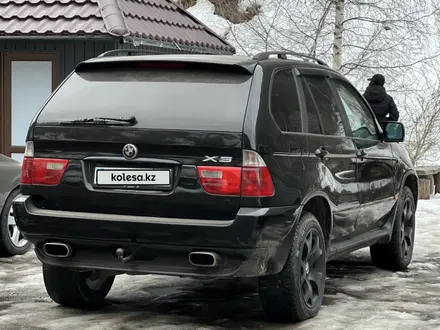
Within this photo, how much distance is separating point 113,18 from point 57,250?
762 centimetres

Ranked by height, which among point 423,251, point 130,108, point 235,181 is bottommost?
point 423,251

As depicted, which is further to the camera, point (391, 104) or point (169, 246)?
point (391, 104)

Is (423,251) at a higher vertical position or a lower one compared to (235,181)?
lower

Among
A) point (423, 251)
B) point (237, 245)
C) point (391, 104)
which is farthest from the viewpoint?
point (391, 104)


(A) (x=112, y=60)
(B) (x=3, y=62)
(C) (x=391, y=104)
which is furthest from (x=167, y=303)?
(B) (x=3, y=62)

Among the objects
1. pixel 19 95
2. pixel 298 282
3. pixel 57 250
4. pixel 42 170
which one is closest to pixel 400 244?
pixel 298 282

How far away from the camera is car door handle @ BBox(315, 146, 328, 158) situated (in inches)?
237

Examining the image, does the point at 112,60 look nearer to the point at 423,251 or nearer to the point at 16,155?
the point at 423,251

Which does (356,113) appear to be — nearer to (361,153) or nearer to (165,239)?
(361,153)

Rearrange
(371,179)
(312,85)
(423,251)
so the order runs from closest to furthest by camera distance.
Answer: (312,85) → (371,179) → (423,251)

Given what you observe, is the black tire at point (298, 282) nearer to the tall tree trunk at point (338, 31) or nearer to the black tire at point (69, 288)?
the black tire at point (69, 288)

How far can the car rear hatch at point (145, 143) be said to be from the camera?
520 cm

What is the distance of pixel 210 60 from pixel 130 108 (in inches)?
23.0

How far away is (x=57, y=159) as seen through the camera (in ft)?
18.1
